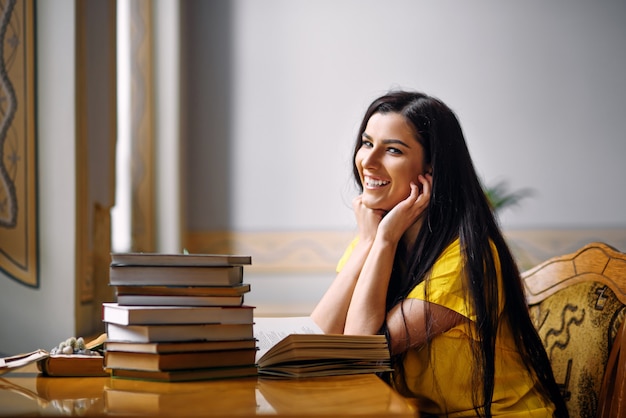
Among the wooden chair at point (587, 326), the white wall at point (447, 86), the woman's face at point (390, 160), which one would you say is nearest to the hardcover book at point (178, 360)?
the woman's face at point (390, 160)

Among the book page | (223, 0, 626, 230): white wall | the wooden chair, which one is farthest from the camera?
(223, 0, 626, 230): white wall

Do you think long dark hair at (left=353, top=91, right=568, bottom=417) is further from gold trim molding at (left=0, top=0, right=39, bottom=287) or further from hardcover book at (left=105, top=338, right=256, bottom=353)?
gold trim molding at (left=0, top=0, right=39, bottom=287)

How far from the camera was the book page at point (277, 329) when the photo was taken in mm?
1372

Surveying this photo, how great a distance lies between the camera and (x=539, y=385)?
1652mm

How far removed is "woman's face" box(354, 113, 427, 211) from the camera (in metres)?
1.74

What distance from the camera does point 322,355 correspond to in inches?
48.9

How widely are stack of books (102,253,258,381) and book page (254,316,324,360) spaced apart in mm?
160

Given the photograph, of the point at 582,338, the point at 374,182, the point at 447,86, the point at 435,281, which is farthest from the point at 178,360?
the point at 447,86

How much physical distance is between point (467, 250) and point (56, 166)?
1314mm

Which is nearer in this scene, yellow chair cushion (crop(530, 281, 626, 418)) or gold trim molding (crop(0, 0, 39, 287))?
yellow chair cushion (crop(530, 281, 626, 418))

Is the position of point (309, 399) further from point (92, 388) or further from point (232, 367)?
point (92, 388)

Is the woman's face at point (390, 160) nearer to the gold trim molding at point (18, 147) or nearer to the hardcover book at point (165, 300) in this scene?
the hardcover book at point (165, 300)

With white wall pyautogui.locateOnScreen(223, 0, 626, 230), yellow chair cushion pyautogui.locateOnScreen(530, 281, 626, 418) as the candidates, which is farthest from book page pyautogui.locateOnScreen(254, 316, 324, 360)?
white wall pyautogui.locateOnScreen(223, 0, 626, 230)

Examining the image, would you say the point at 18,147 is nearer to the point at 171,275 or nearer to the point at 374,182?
the point at 374,182
